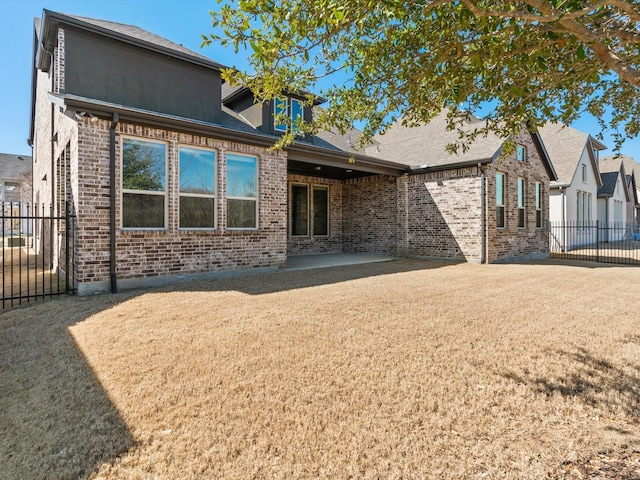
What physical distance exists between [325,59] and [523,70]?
2.58m

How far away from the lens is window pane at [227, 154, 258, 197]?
8.61 meters

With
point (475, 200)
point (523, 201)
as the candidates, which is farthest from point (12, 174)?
point (523, 201)

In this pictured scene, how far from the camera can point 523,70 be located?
4.37 meters

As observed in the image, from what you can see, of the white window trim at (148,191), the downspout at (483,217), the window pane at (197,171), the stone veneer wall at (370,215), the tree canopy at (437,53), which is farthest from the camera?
the stone veneer wall at (370,215)

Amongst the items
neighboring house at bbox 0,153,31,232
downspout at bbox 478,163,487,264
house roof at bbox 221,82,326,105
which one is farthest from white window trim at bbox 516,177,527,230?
neighboring house at bbox 0,153,31,232

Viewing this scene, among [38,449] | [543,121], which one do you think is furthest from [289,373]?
[543,121]

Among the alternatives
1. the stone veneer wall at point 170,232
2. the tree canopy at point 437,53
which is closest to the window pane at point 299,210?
the stone veneer wall at point 170,232

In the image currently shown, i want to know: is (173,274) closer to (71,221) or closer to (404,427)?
(71,221)

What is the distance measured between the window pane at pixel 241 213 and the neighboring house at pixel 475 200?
645 centimetres

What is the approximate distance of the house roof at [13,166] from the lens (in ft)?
93.5

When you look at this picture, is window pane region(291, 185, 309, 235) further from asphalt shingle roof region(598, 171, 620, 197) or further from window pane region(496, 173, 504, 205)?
asphalt shingle roof region(598, 171, 620, 197)

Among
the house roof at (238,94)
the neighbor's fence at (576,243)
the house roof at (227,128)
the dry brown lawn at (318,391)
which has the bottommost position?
the dry brown lawn at (318,391)

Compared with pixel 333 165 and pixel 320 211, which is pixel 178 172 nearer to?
pixel 333 165

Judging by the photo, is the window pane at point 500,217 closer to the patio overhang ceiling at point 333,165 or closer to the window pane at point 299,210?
the patio overhang ceiling at point 333,165
